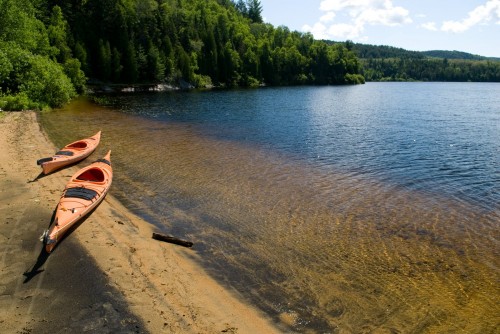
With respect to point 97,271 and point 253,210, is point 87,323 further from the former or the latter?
point 253,210

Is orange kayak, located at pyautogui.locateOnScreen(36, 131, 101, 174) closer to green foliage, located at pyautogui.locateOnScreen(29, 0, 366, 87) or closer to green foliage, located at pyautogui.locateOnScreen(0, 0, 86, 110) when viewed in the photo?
green foliage, located at pyautogui.locateOnScreen(0, 0, 86, 110)

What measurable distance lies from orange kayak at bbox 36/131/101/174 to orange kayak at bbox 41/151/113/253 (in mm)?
2373

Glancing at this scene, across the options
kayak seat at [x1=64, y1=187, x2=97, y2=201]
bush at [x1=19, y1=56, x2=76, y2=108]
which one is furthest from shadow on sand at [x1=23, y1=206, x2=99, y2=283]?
bush at [x1=19, y1=56, x2=76, y2=108]

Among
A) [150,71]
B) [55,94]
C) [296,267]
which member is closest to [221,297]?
[296,267]

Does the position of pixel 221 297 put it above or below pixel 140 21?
below

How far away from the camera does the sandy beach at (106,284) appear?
328 inches

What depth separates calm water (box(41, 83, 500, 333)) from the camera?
9.99 metres

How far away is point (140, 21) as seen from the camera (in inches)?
4035

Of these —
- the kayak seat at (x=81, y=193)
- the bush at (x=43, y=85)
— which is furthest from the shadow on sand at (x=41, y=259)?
the bush at (x=43, y=85)

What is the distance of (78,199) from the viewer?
1392 cm

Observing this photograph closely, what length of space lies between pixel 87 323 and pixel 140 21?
353 feet

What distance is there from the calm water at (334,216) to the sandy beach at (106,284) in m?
1.09

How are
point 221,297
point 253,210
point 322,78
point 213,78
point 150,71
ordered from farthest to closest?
point 322,78 → point 213,78 → point 150,71 → point 253,210 → point 221,297

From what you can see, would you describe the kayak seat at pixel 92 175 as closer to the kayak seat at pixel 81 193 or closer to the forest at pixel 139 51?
the kayak seat at pixel 81 193
